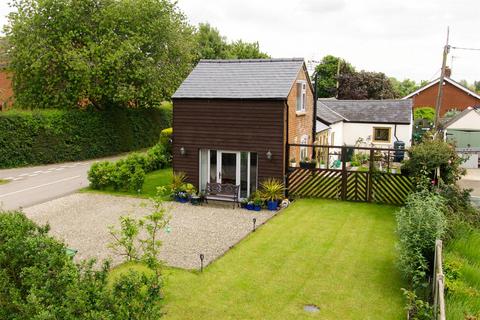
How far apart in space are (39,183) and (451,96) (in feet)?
148

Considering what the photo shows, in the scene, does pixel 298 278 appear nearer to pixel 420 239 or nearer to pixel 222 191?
pixel 420 239

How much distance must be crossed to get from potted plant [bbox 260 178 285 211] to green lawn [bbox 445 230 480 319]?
24.9 feet

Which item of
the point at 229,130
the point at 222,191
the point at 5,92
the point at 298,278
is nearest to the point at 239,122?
the point at 229,130

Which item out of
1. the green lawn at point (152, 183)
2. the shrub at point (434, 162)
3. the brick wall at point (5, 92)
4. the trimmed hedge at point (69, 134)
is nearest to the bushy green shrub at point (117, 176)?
the green lawn at point (152, 183)

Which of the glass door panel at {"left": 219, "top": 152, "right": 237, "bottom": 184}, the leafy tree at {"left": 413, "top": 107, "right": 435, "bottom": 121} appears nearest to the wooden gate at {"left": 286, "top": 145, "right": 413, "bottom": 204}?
the glass door panel at {"left": 219, "top": 152, "right": 237, "bottom": 184}

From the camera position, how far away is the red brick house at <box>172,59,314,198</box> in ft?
62.0

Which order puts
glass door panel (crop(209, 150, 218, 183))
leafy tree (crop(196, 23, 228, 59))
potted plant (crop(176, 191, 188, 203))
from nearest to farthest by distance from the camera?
potted plant (crop(176, 191, 188, 203)) < glass door panel (crop(209, 150, 218, 183)) < leafy tree (crop(196, 23, 228, 59))

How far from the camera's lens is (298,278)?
11156 mm

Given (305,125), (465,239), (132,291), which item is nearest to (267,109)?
(305,125)

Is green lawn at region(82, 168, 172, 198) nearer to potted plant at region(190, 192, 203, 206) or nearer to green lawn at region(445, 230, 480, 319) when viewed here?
potted plant at region(190, 192, 203, 206)

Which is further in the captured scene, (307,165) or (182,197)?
(307,165)

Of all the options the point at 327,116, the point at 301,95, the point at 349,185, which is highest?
the point at 301,95

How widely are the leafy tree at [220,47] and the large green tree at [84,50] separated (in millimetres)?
20667

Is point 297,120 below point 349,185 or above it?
above
